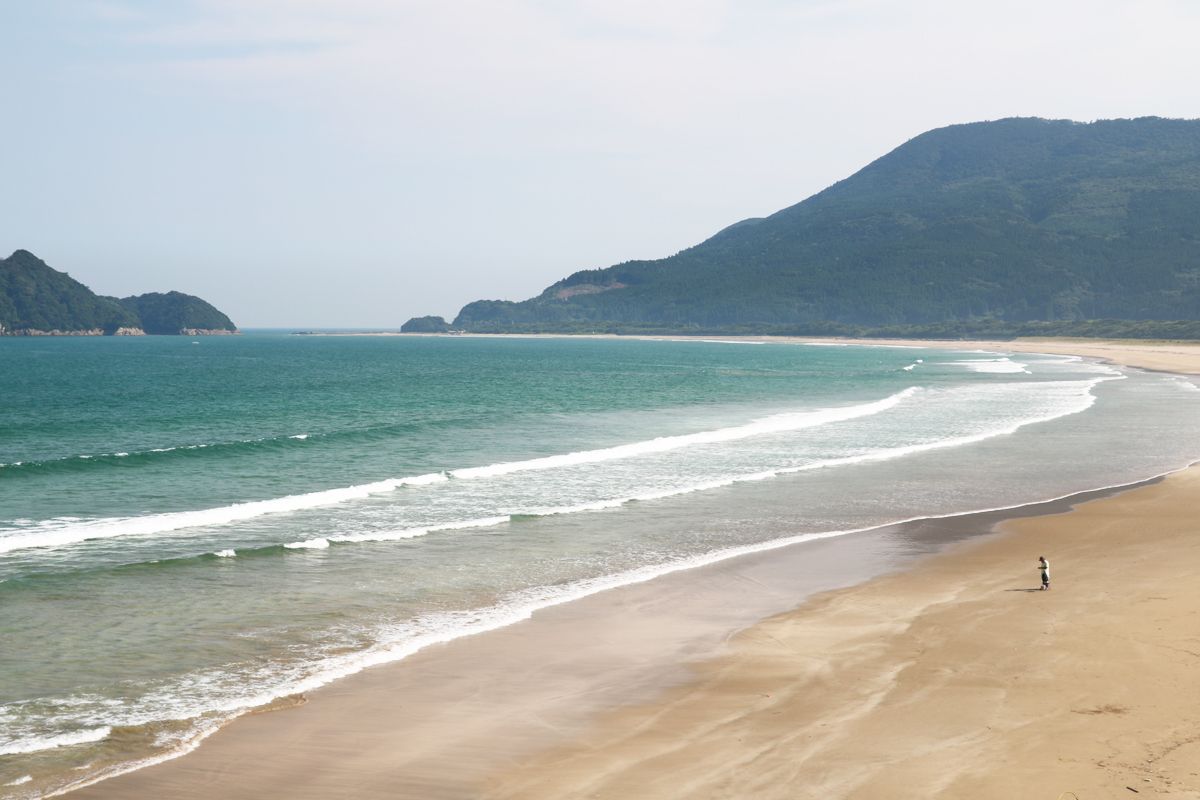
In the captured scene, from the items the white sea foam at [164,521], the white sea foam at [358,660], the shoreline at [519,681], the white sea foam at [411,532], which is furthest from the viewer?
the white sea foam at [411,532]

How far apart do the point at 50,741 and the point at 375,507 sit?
13.1 m

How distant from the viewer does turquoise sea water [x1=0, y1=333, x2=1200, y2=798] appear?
11664mm

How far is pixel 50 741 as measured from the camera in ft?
31.2

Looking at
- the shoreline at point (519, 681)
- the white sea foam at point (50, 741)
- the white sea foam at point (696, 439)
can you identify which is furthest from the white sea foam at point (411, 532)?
the white sea foam at point (50, 741)

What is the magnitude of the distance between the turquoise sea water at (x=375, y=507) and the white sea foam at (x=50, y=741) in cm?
4

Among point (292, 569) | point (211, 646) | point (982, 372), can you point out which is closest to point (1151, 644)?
point (211, 646)

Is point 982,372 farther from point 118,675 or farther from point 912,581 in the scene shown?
point 118,675

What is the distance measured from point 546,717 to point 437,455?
22260 mm

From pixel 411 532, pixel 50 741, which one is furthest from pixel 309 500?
pixel 50 741

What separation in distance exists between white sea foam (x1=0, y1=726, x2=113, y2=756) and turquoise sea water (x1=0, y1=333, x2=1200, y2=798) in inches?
1.4

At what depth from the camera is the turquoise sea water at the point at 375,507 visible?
11.7 metres

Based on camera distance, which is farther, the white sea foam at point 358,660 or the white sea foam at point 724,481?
the white sea foam at point 724,481

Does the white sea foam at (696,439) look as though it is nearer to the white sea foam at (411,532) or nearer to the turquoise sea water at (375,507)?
the turquoise sea water at (375,507)

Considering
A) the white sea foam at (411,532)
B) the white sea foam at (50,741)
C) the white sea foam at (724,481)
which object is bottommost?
the white sea foam at (724,481)
